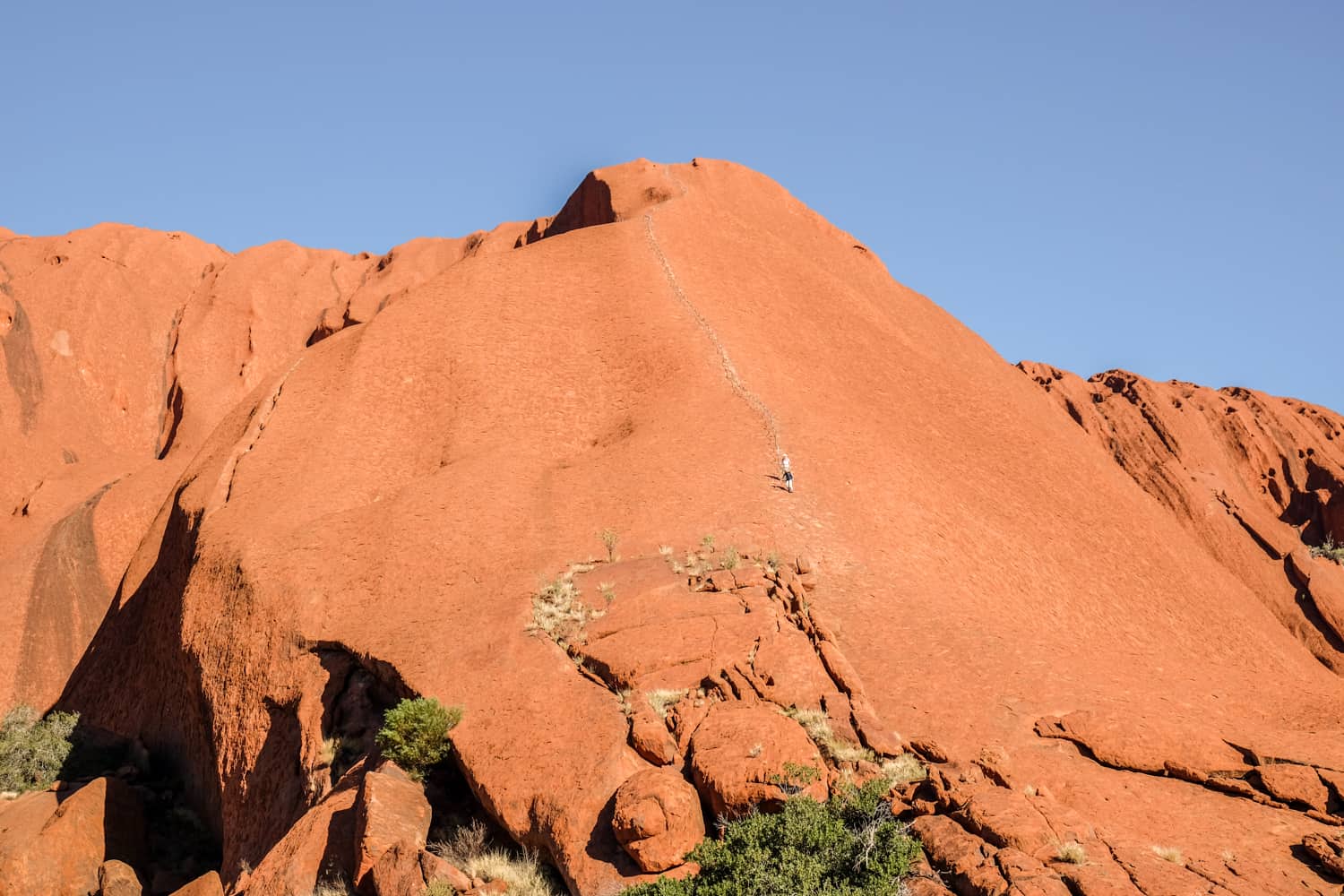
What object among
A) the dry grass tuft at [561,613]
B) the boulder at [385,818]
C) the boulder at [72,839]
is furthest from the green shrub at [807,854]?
the boulder at [72,839]

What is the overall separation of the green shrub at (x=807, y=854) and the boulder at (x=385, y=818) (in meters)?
3.61

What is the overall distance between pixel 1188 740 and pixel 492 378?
15.7m

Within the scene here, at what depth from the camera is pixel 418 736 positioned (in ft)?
45.1

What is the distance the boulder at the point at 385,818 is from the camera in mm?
12312

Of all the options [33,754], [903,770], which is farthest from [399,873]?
[33,754]

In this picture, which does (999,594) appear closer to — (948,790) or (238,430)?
(948,790)

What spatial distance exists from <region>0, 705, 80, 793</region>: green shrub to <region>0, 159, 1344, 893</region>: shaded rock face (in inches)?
53.7

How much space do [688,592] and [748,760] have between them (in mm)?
4000

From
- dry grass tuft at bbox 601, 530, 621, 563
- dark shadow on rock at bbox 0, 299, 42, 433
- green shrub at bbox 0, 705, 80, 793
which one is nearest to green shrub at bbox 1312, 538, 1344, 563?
dry grass tuft at bbox 601, 530, 621, 563

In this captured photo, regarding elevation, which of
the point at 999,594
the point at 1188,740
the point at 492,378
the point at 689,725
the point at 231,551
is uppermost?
the point at 492,378

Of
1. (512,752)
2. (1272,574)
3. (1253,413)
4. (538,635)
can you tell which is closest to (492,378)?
(538,635)

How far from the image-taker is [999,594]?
709 inches

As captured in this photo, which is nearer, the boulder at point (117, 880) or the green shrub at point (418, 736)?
the green shrub at point (418, 736)

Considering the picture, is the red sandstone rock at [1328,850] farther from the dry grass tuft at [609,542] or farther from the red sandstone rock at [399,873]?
the dry grass tuft at [609,542]
